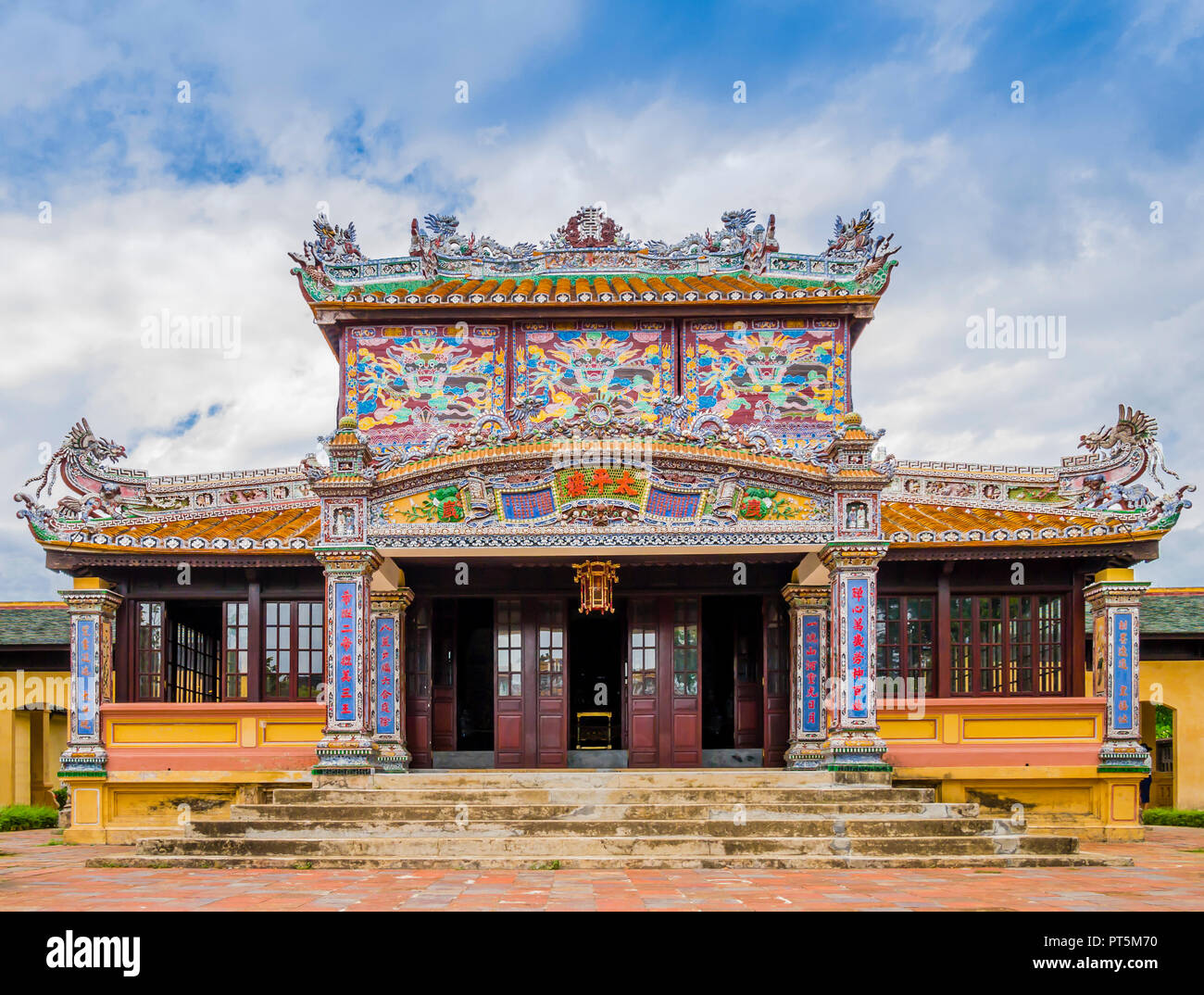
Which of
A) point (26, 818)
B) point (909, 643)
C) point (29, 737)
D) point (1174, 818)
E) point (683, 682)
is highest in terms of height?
point (909, 643)

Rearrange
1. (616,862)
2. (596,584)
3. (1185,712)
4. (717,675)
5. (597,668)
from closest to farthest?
(616,862) < (596,584) < (717,675) < (1185,712) < (597,668)

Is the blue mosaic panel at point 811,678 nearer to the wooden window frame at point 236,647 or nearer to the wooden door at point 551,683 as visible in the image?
the wooden door at point 551,683

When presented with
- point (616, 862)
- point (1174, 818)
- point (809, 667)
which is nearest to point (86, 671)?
point (616, 862)

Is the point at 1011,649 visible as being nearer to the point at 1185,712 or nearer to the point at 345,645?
the point at 1185,712

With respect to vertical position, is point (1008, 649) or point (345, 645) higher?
point (345, 645)

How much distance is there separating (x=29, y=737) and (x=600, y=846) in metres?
14.8

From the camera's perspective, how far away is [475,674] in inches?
729

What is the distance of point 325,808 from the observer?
12547mm

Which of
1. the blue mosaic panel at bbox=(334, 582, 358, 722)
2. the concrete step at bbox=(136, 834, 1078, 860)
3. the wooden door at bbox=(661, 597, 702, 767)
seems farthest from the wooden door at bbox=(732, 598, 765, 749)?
the blue mosaic panel at bbox=(334, 582, 358, 722)

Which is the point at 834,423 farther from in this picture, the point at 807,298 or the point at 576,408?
the point at 576,408

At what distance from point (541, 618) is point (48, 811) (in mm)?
8483

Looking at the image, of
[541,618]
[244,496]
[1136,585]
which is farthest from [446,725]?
[1136,585]

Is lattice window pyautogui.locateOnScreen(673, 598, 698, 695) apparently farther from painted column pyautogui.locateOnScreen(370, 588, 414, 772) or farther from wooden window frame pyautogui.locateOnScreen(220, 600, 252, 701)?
wooden window frame pyautogui.locateOnScreen(220, 600, 252, 701)

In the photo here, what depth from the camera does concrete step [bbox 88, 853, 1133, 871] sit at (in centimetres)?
1116
